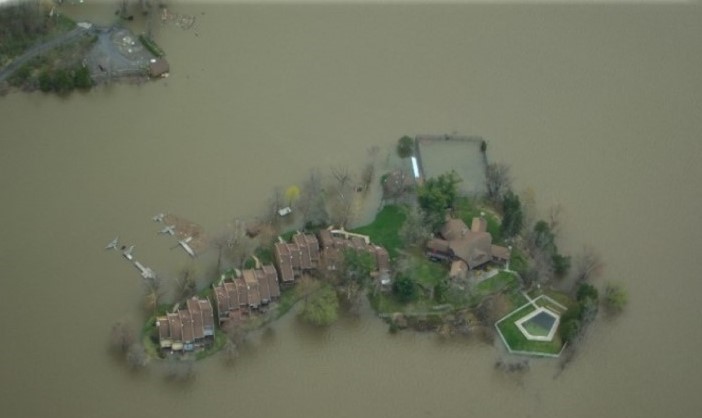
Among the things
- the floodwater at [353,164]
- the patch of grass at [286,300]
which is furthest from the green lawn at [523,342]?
the patch of grass at [286,300]

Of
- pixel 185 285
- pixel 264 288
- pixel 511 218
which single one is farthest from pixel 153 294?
pixel 511 218

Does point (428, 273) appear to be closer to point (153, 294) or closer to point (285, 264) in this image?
point (285, 264)

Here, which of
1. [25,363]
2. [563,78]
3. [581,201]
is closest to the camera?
[25,363]

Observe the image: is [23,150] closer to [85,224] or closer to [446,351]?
[85,224]

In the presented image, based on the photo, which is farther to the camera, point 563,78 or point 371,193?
point 563,78

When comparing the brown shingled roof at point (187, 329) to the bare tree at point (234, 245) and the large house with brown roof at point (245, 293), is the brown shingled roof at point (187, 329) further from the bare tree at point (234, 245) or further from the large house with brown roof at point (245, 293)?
the bare tree at point (234, 245)

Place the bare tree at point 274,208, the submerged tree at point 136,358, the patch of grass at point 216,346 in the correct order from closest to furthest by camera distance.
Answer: the submerged tree at point 136,358 → the patch of grass at point 216,346 → the bare tree at point 274,208

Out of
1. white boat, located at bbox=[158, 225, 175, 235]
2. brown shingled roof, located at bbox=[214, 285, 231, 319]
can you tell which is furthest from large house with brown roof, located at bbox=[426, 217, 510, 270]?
white boat, located at bbox=[158, 225, 175, 235]

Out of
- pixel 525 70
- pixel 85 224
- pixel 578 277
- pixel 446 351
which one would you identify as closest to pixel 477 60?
pixel 525 70
